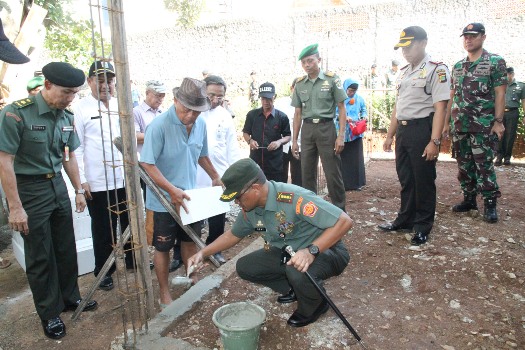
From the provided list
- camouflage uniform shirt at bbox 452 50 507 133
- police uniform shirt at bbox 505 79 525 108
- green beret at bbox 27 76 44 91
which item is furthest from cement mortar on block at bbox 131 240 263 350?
police uniform shirt at bbox 505 79 525 108

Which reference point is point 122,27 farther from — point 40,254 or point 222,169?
point 222,169

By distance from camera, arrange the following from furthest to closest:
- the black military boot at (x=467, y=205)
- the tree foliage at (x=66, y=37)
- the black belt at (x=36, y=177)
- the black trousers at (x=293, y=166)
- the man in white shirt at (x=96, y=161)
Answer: the tree foliage at (x=66, y=37), the black trousers at (x=293, y=166), the black military boot at (x=467, y=205), the man in white shirt at (x=96, y=161), the black belt at (x=36, y=177)

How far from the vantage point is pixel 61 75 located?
8.84 feet

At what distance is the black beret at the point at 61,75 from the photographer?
268cm

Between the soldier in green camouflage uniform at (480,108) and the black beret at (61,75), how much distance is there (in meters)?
3.88

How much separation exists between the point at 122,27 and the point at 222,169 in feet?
7.29

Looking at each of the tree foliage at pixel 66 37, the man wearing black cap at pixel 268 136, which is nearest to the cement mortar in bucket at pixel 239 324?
the man wearing black cap at pixel 268 136

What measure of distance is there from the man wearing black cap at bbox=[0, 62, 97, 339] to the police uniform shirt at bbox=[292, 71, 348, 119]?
266 cm

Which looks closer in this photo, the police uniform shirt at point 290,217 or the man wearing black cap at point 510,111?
the police uniform shirt at point 290,217

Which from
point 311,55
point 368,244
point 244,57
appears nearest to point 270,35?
point 244,57

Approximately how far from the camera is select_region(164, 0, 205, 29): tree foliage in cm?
2769

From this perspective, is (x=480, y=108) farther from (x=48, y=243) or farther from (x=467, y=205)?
(x=48, y=243)

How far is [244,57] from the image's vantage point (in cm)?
1867

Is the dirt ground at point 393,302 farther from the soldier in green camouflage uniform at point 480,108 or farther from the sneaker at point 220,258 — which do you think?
the soldier in green camouflage uniform at point 480,108
